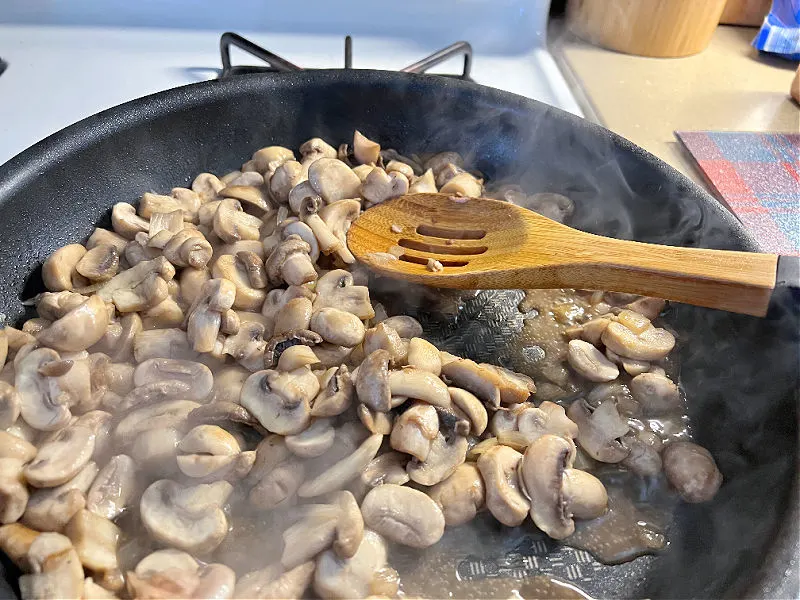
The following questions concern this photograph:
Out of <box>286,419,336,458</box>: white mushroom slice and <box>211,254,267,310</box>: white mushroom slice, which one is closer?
<box>286,419,336,458</box>: white mushroom slice

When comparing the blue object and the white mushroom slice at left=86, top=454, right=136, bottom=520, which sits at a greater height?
the blue object

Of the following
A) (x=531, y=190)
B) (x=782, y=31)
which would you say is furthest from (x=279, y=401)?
(x=782, y=31)

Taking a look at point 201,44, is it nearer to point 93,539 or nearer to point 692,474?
point 93,539

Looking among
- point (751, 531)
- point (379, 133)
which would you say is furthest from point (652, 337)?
point (379, 133)

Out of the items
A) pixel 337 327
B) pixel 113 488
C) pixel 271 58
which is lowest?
pixel 113 488

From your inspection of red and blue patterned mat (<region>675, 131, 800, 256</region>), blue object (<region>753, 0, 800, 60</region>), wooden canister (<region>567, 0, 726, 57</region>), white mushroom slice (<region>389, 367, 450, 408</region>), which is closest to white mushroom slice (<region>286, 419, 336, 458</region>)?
white mushroom slice (<region>389, 367, 450, 408</region>)

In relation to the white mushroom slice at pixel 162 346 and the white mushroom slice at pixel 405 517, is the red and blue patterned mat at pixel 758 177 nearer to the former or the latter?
the white mushroom slice at pixel 405 517

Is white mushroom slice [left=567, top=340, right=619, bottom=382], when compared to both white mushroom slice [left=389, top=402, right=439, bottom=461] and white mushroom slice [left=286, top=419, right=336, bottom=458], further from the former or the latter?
white mushroom slice [left=286, top=419, right=336, bottom=458]
